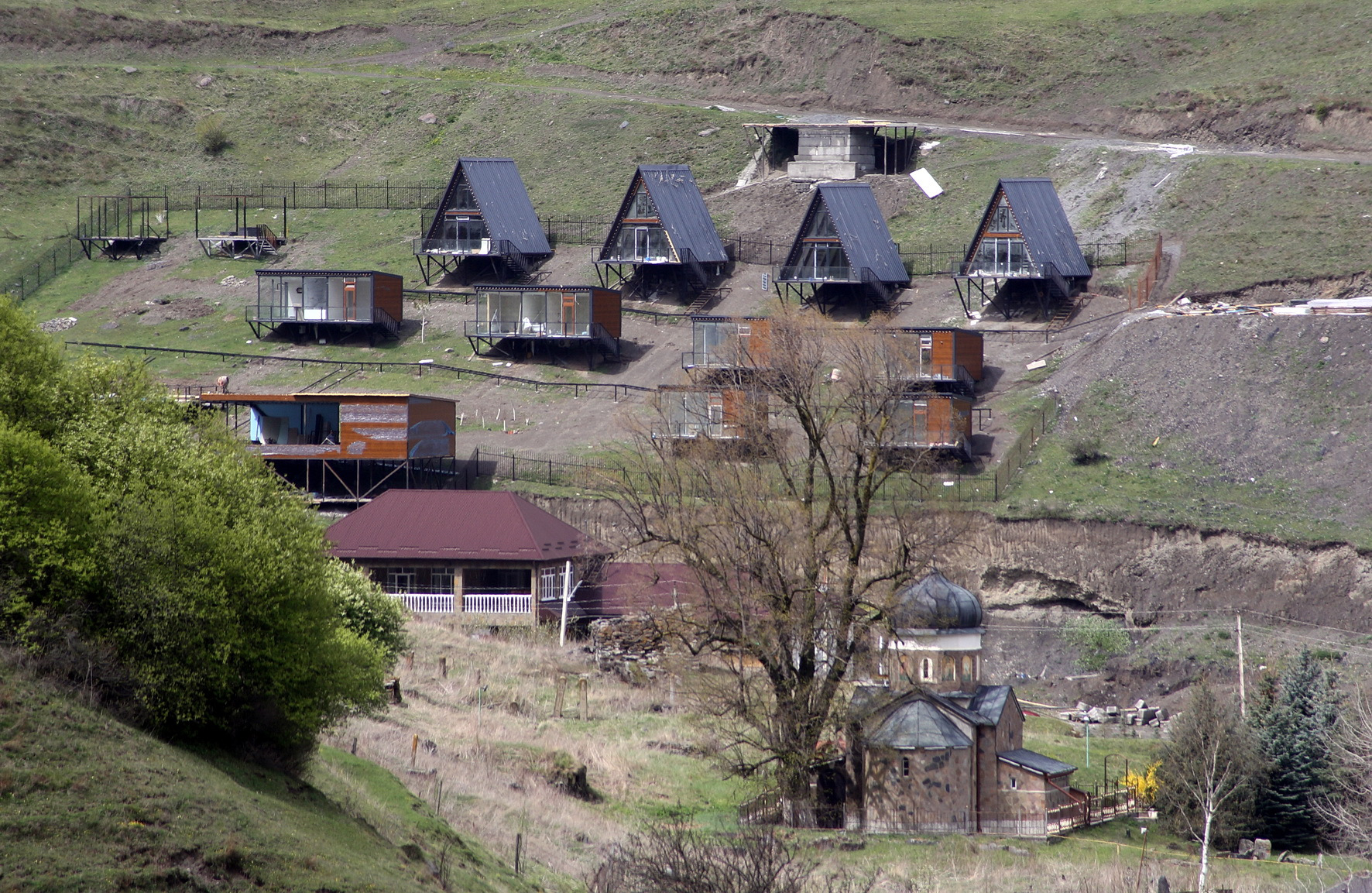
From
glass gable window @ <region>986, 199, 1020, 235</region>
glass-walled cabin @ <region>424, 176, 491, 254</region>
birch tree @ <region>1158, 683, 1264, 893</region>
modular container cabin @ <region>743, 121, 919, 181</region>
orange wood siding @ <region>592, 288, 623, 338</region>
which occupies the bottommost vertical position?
birch tree @ <region>1158, 683, 1264, 893</region>

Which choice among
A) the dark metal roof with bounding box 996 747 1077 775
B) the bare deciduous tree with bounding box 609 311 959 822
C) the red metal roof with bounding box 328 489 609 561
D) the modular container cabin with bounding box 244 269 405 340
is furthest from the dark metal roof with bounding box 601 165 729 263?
the dark metal roof with bounding box 996 747 1077 775

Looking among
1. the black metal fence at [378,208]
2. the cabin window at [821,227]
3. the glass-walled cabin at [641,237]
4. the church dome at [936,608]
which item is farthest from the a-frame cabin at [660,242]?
the church dome at [936,608]

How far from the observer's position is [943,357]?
69062 mm

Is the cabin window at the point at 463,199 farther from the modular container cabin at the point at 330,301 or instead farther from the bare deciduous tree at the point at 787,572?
the bare deciduous tree at the point at 787,572

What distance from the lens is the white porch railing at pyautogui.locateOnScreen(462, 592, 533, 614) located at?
5438cm

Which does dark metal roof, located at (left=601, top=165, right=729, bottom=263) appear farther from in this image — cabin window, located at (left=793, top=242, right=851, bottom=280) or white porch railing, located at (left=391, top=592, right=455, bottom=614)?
white porch railing, located at (left=391, top=592, right=455, bottom=614)

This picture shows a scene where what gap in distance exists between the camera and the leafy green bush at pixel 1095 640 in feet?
178

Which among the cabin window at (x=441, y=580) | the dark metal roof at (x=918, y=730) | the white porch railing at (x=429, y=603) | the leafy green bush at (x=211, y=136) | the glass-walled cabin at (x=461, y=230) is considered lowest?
the dark metal roof at (x=918, y=730)

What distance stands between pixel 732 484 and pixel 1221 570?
21.1 meters

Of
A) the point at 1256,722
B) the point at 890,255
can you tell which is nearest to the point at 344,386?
the point at 890,255

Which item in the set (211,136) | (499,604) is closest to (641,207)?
(499,604)

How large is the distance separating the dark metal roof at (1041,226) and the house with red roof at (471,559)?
32.4 m

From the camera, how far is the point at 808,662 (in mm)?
38594

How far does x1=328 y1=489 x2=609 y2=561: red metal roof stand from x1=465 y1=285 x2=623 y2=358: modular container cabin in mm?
20756
